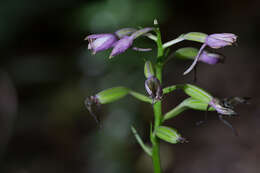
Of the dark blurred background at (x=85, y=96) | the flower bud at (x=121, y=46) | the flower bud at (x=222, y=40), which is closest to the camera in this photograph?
the flower bud at (x=121, y=46)

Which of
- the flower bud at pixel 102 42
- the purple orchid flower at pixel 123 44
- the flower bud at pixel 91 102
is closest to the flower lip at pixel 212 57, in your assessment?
the purple orchid flower at pixel 123 44

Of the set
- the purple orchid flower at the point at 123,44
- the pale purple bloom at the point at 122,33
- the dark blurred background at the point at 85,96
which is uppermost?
the pale purple bloom at the point at 122,33

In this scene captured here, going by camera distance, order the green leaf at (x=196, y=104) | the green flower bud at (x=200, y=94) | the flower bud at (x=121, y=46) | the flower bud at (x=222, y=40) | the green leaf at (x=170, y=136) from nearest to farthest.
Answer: the flower bud at (x=121, y=46)
the flower bud at (x=222, y=40)
the green leaf at (x=170, y=136)
the green flower bud at (x=200, y=94)
the green leaf at (x=196, y=104)

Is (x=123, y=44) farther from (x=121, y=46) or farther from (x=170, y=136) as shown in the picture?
(x=170, y=136)

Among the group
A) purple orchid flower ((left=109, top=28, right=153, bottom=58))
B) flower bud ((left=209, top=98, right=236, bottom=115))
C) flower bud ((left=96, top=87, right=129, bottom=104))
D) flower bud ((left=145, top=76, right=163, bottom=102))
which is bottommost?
flower bud ((left=209, top=98, right=236, bottom=115))

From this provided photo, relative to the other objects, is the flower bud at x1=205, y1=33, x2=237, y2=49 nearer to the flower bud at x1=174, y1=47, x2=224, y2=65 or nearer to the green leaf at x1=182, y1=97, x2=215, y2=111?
the flower bud at x1=174, y1=47, x2=224, y2=65

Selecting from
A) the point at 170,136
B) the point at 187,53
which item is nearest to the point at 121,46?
the point at 187,53

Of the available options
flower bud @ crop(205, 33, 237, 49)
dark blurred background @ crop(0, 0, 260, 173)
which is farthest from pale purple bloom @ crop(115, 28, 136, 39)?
dark blurred background @ crop(0, 0, 260, 173)

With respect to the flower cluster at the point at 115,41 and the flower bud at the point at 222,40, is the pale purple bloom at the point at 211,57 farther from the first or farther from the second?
the flower cluster at the point at 115,41

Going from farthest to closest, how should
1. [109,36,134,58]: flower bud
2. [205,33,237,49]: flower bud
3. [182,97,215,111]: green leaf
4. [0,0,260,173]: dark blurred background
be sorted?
[0,0,260,173]: dark blurred background → [182,97,215,111]: green leaf → [205,33,237,49]: flower bud → [109,36,134,58]: flower bud
